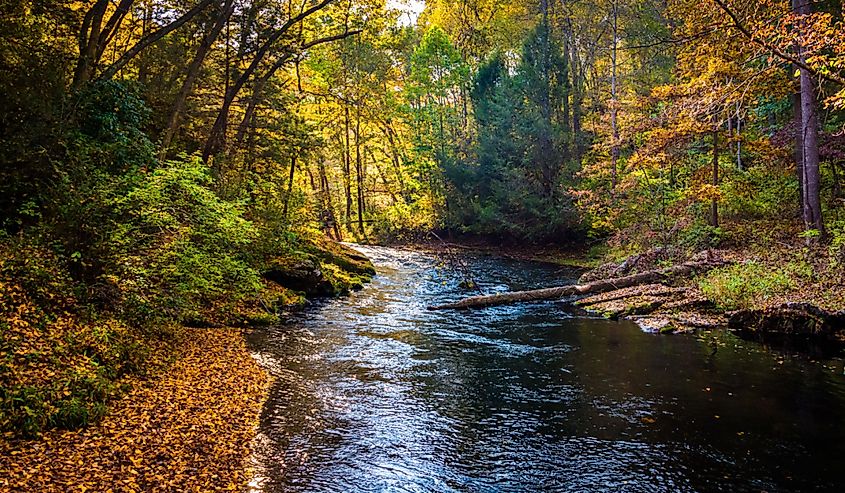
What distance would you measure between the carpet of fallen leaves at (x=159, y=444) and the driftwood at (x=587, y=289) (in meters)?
7.92

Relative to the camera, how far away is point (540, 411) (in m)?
7.75

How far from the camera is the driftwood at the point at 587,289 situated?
15528 mm

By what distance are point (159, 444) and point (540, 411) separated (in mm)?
4974

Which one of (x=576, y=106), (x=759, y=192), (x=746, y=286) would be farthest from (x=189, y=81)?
(x=576, y=106)

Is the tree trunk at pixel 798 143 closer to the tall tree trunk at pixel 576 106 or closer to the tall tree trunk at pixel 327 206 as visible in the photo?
the tall tree trunk at pixel 576 106

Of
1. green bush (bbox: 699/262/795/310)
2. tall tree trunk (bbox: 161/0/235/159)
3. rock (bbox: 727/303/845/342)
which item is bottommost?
rock (bbox: 727/303/845/342)

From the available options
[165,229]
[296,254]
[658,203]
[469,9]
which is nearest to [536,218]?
[658,203]

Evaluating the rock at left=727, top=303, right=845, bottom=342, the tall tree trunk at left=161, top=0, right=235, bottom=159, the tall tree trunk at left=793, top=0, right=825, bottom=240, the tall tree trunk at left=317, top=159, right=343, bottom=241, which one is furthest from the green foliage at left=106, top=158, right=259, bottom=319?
the tall tree trunk at left=317, top=159, right=343, bottom=241

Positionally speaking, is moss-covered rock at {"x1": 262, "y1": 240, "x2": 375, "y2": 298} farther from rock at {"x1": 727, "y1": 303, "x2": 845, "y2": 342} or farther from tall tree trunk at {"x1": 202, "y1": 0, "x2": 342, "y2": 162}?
rock at {"x1": 727, "y1": 303, "x2": 845, "y2": 342}

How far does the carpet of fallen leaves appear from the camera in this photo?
5.12 m

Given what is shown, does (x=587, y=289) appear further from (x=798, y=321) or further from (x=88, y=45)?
(x=88, y=45)

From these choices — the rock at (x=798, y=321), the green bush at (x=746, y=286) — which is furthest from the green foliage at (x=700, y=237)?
the rock at (x=798, y=321)

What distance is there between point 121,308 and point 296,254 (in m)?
8.50

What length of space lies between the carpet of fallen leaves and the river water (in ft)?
1.28
